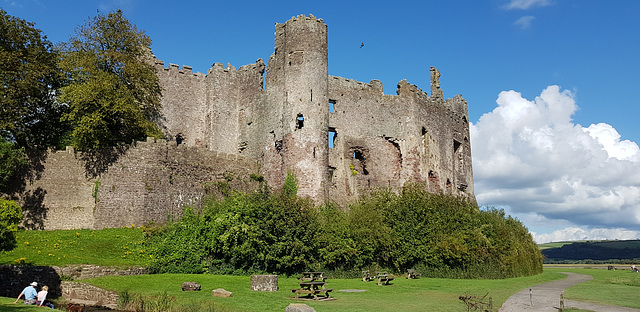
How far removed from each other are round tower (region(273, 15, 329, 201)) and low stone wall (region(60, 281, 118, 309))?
14.9 m

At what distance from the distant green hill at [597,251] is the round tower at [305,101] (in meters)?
87.0

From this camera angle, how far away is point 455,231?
30031mm

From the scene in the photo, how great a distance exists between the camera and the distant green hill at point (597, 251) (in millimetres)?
108319

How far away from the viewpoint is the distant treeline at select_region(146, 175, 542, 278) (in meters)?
25.3

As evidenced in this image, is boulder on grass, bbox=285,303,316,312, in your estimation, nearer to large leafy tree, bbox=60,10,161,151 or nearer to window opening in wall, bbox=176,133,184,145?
large leafy tree, bbox=60,10,161,151

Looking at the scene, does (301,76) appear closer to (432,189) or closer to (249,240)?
(249,240)

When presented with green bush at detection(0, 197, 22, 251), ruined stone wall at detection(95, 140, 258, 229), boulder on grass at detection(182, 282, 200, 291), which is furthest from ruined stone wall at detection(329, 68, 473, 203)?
green bush at detection(0, 197, 22, 251)

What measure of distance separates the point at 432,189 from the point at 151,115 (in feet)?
74.4

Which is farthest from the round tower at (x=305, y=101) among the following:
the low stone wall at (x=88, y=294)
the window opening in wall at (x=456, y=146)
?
the window opening in wall at (x=456, y=146)

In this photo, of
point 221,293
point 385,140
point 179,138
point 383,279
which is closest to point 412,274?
point 383,279

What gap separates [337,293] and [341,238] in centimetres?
826

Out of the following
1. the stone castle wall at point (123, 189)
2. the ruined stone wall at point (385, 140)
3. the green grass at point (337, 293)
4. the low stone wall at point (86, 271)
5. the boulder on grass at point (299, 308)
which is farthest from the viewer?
the ruined stone wall at point (385, 140)

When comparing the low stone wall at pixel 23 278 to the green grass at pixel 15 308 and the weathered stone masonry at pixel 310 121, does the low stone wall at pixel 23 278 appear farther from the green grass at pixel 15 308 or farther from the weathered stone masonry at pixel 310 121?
the weathered stone masonry at pixel 310 121

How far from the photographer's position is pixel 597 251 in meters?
116
